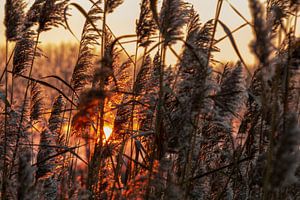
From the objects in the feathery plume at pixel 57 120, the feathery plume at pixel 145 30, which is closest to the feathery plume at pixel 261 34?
the feathery plume at pixel 145 30

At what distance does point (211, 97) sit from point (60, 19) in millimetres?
1683

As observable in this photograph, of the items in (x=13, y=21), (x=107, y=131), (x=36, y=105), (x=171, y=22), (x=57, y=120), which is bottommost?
(x=107, y=131)

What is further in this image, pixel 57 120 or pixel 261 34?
pixel 57 120

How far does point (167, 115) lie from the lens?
9.57 ft

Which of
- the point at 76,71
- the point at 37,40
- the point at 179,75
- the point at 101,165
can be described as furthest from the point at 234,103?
the point at 76,71

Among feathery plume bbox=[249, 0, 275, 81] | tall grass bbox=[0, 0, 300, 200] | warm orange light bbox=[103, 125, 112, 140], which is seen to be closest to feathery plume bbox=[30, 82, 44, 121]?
tall grass bbox=[0, 0, 300, 200]

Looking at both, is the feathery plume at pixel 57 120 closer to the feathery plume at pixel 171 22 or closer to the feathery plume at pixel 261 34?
the feathery plume at pixel 171 22

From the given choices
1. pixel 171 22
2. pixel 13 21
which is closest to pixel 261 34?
pixel 171 22

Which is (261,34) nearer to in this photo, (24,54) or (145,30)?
(145,30)

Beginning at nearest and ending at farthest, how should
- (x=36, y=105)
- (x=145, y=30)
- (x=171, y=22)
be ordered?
(x=171, y=22), (x=145, y=30), (x=36, y=105)

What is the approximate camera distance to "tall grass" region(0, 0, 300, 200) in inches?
88.4

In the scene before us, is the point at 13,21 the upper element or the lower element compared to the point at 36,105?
upper

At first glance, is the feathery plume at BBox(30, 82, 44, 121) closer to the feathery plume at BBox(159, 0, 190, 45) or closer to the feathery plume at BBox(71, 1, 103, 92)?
the feathery plume at BBox(71, 1, 103, 92)

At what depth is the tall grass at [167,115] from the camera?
7.36ft
